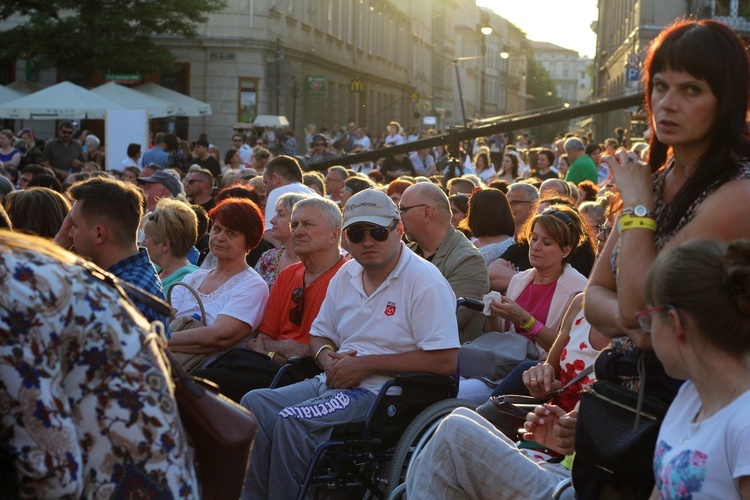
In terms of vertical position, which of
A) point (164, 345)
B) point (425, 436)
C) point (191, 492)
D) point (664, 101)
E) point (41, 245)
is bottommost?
point (425, 436)

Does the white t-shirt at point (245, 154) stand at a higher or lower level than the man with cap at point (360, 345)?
higher

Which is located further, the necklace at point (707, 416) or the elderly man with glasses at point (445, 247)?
the elderly man with glasses at point (445, 247)

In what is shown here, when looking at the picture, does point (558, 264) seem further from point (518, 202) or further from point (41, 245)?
point (41, 245)

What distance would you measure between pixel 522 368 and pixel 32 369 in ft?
11.4

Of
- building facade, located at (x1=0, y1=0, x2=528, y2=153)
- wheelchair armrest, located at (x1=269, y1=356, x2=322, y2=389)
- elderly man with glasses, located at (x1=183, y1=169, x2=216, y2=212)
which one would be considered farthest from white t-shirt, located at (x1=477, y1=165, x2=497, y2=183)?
wheelchair armrest, located at (x1=269, y1=356, x2=322, y2=389)

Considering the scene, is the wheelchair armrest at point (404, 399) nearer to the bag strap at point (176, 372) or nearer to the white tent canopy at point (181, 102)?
the bag strap at point (176, 372)

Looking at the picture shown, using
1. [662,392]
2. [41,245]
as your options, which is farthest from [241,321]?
[41,245]

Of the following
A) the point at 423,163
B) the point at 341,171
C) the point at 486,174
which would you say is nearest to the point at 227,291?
the point at 341,171

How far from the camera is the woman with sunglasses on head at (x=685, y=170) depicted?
10.1 feet

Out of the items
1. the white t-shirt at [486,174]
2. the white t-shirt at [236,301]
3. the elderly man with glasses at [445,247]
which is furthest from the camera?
the white t-shirt at [486,174]

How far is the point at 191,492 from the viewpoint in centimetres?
256

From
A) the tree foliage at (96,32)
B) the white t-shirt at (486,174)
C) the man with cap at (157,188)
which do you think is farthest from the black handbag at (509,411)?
the tree foliage at (96,32)

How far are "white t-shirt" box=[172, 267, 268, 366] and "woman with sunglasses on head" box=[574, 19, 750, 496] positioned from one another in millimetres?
3666

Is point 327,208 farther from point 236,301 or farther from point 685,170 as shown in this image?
point 685,170
